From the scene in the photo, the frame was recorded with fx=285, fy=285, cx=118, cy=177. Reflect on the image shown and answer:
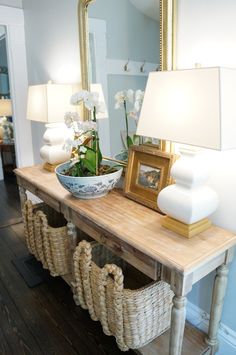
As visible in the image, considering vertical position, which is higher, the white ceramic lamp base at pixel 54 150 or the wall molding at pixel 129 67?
the wall molding at pixel 129 67

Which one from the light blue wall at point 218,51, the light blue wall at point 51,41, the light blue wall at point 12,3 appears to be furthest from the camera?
the light blue wall at point 12,3

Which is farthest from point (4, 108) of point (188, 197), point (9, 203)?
point (188, 197)

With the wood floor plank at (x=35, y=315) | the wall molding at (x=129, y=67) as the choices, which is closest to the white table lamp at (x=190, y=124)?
the wall molding at (x=129, y=67)

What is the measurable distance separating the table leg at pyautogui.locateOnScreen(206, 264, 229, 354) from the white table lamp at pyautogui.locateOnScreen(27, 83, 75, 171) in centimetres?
130

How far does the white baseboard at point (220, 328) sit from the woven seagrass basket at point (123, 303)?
0.20 metres

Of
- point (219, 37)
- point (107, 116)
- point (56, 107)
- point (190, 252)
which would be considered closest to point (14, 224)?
point (56, 107)

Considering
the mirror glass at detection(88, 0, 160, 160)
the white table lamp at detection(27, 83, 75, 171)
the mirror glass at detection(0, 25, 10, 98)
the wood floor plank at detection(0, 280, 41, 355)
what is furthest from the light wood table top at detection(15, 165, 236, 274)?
the mirror glass at detection(0, 25, 10, 98)

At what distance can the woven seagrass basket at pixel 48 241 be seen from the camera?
1793 mm

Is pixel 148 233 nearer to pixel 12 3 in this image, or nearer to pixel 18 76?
pixel 18 76

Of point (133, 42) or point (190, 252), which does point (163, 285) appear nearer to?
point (190, 252)

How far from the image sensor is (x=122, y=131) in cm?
167

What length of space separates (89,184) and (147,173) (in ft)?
0.99

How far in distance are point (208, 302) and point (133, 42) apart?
1.40 m

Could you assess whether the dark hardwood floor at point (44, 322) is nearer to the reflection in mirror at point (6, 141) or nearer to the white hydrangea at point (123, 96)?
the white hydrangea at point (123, 96)
